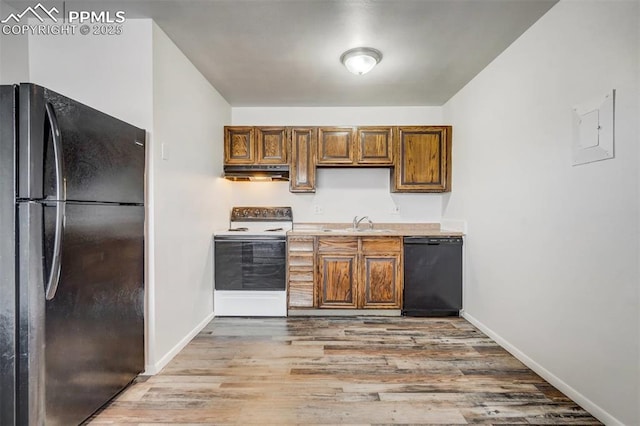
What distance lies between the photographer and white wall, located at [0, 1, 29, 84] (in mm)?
2156

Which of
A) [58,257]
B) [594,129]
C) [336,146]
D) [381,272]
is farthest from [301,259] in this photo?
[594,129]

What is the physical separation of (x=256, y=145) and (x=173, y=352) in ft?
7.82

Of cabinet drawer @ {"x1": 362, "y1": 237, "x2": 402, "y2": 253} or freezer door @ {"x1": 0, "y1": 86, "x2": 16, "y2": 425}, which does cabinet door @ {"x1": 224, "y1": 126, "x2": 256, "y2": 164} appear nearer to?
cabinet drawer @ {"x1": 362, "y1": 237, "x2": 402, "y2": 253}

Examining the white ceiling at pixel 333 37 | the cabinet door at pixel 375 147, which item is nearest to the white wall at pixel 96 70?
the white ceiling at pixel 333 37

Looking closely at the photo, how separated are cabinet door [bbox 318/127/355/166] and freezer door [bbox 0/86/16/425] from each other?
286cm

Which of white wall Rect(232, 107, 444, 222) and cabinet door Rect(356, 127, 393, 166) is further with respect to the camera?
white wall Rect(232, 107, 444, 222)

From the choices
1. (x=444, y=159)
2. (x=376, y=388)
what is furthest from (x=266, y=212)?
(x=376, y=388)

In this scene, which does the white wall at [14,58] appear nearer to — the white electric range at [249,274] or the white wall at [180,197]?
the white wall at [180,197]

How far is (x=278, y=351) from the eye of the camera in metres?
2.66

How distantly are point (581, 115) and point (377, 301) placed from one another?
245 centimetres

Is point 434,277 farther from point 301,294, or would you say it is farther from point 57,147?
point 57,147

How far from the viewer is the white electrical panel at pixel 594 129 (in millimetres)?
1702

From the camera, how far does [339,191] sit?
419 cm

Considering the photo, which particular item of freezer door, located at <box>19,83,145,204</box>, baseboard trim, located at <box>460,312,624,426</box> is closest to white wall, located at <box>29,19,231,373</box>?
freezer door, located at <box>19,83,145,204</box>
